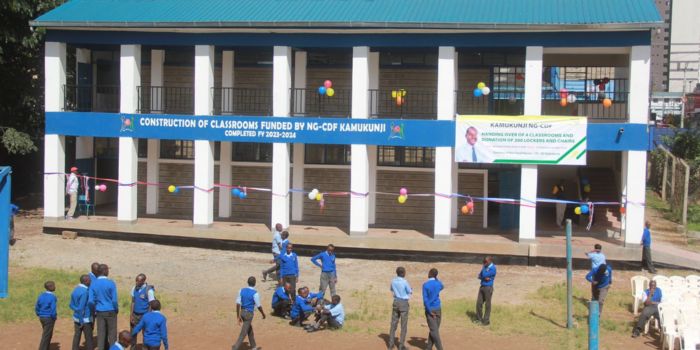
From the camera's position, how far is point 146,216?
25.2 m

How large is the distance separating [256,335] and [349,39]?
33.8ft

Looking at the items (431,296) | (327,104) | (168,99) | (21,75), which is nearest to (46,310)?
(431,296)

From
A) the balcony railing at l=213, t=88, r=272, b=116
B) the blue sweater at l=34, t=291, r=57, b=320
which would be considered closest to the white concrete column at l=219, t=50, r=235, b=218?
the balcony railing at l=213, t=88, r=272, b=116

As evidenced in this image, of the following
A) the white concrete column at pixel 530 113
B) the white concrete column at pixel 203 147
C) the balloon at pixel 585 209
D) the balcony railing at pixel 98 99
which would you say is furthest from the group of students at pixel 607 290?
the balcony railing at pixel 98 99

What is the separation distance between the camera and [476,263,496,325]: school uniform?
14.6 m

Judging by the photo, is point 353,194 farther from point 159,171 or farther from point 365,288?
point 159,171

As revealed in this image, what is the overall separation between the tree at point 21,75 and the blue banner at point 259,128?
14.0ft

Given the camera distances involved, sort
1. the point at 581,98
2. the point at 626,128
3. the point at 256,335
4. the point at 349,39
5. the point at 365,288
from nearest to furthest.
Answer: the point at 256,335 → the point at 365,288 → the point at 626,128 → the point at 349,39 → the point at 581,98

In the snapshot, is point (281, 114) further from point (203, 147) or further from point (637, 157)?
point (637, 157)

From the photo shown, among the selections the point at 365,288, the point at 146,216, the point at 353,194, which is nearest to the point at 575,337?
the point at 365,288

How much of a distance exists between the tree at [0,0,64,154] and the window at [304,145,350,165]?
1037 centimetres

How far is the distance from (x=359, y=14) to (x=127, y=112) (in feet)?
25.0

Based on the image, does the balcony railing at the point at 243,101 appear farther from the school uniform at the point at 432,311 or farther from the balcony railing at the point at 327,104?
the school uniform at the point at 432,311

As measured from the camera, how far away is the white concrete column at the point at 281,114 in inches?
857
